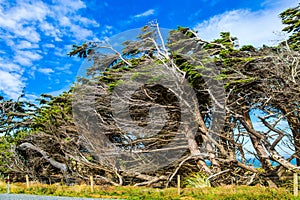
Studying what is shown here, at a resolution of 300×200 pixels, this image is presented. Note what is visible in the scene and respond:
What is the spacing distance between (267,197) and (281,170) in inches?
142

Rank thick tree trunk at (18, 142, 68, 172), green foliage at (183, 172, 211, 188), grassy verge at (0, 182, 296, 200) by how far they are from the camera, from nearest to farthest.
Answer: grassy verge at (0, 182, 296, 200), green foliage at (183, 172, 211, 188), thick tree trunk at (18, 142, 68, 172)

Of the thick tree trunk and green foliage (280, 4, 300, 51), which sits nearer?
green foliage (280, 4, 300, 51)

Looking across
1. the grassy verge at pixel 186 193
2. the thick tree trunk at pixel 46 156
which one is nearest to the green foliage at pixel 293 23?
the grassy verge at pixel 186 193

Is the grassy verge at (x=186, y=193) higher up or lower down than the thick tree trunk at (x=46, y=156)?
lower down

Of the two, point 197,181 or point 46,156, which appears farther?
point 46,156

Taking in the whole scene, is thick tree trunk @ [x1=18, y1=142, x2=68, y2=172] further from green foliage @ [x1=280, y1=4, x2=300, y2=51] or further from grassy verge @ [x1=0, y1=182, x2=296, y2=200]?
green foliage @ [x1=280, y1=4, x2=300, y2=51]

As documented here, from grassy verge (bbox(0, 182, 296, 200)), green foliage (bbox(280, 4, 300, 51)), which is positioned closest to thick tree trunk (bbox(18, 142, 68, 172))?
grassy verge (bbox(0, 182, 296, 200))

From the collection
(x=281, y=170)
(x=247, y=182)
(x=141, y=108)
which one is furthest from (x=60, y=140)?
(x=281, y=170)

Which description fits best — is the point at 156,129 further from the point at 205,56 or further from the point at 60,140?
the point at 60,140

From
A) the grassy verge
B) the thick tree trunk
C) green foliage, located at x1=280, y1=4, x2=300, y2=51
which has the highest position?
green foliage, located at x1=280, y1=4, x2=300, y2=51

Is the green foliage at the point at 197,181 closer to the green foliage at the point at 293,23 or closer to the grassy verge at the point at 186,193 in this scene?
the grassy verge at the point at 186,193

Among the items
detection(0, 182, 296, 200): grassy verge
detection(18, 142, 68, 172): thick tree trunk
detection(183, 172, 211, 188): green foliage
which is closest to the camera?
detection(0, 182, 296, 200): grassy verge

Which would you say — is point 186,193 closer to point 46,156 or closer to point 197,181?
point 197,181

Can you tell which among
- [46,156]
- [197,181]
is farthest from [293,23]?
[46,156]
